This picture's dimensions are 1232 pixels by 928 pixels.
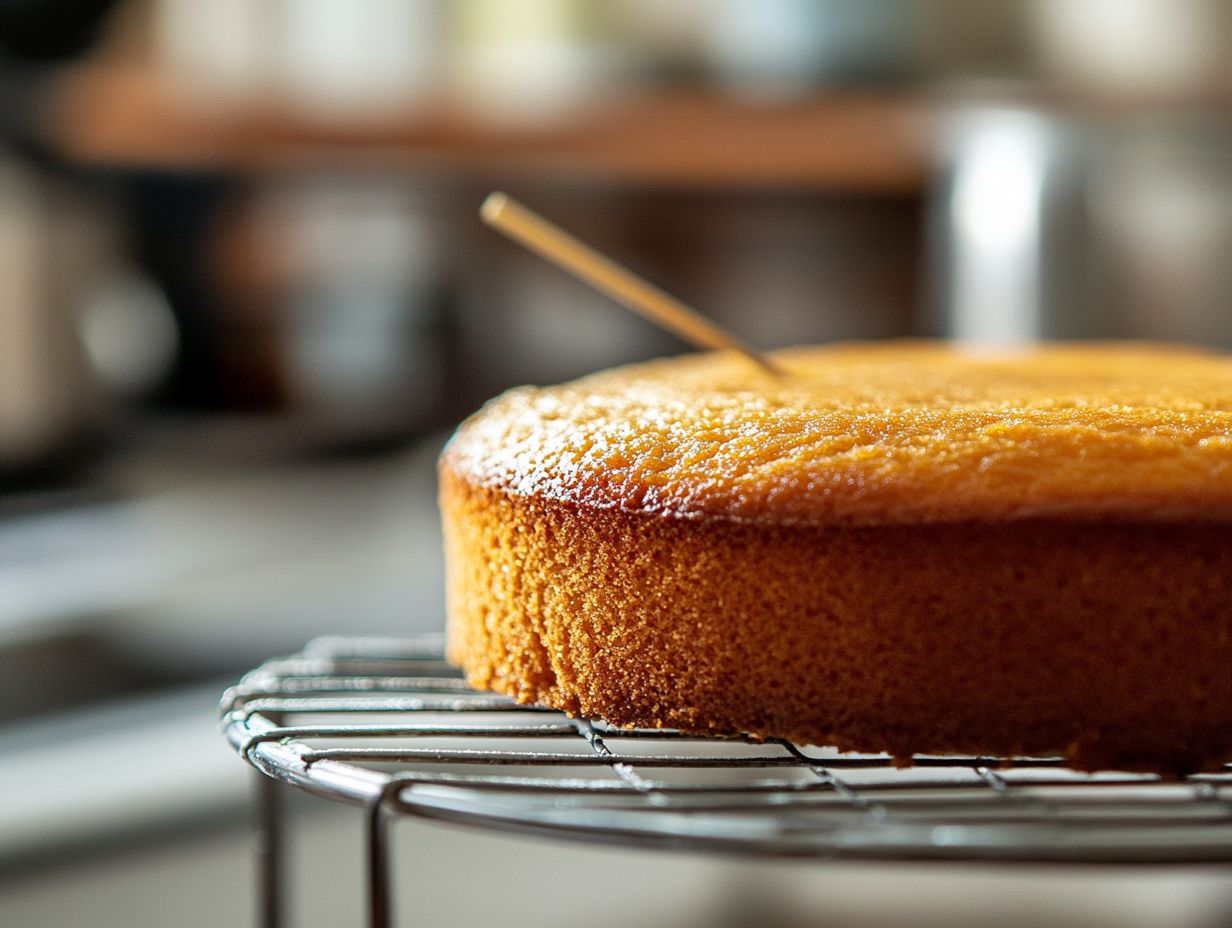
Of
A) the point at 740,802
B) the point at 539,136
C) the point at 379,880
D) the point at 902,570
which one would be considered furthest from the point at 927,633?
the point at 539,136

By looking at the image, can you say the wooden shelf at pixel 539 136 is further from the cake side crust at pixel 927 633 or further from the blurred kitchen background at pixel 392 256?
the cake side crust at pixel 927 633

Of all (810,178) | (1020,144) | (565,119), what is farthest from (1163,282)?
(565,119)

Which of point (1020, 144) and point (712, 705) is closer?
point (712, 705)

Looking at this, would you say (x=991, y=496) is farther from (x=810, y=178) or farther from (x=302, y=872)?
(x=810, y=178)

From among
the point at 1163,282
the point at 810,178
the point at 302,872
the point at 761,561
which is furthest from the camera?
the point at 810,178

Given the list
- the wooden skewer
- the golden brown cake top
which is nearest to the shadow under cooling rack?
the golden brown cake top

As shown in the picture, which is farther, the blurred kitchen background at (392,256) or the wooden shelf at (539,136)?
the wooden shelf at (539,136)

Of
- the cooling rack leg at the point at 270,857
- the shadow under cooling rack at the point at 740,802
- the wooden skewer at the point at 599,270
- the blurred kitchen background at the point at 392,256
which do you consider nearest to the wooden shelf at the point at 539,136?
the blurred kitchen background at the point at 392,256
